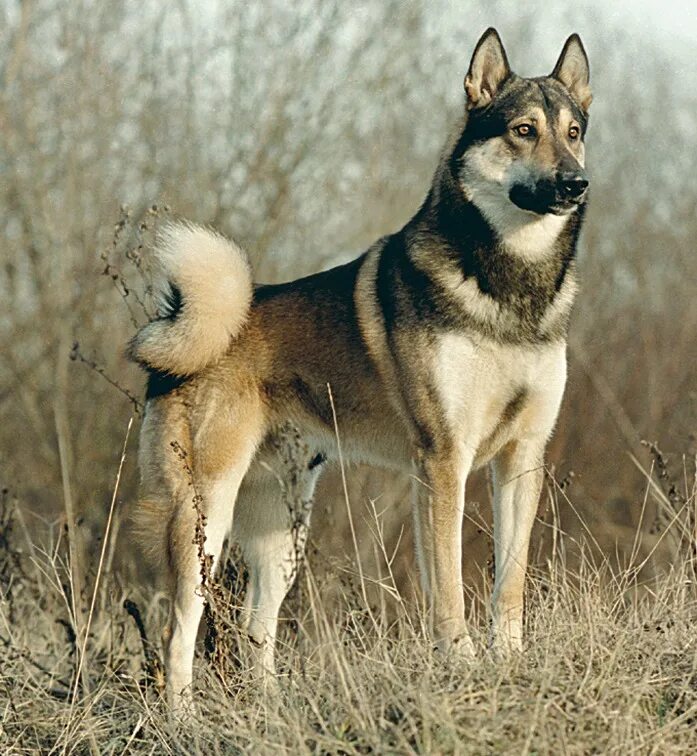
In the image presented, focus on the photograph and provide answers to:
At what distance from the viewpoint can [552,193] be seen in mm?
4281

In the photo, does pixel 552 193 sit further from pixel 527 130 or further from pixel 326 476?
pixel 326 476

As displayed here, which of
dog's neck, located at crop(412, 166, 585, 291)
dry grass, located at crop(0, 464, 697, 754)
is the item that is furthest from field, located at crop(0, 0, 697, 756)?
dog's neck, located at crop(412, 166, 585, 291)

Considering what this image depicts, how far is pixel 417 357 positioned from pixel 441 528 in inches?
25.5

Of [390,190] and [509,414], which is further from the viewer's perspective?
[390,190]

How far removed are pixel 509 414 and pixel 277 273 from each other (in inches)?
190

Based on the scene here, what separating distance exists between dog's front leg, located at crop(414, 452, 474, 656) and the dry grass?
0.12m

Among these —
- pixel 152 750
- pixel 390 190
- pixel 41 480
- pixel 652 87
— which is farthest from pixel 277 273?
pixel 652 87

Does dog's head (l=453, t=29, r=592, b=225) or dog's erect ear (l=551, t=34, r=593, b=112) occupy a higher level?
dog's erect ear (l=551, t=34, r=593, b=112)

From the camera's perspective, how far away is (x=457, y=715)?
2.96 m

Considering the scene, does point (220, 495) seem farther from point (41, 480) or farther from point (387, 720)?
point (41, 480)

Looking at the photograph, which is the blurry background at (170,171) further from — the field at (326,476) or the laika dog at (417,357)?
the laika dog at (417,357)

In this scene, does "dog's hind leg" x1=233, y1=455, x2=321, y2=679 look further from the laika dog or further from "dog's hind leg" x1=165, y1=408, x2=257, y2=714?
"dog's hind leg" x1=165, y1=408, x2=257, y2=714

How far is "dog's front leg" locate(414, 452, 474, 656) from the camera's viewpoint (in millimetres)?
4305

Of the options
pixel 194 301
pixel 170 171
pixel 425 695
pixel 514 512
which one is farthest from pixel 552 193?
pixel 170 171
